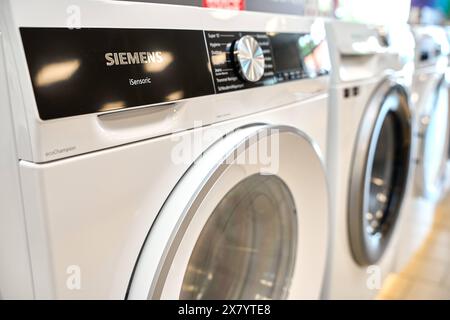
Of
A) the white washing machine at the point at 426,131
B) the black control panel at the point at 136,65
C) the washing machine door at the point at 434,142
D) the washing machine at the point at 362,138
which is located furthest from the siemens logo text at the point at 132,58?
the washing machine door at the point at 434,142

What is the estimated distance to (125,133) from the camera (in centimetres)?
41

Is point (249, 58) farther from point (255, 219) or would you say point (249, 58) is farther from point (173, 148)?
point (255, 219)

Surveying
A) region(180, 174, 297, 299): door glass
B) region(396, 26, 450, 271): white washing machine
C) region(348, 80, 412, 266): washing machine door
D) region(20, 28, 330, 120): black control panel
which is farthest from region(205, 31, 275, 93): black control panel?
region(396, 26, 450, 271): white washing machine

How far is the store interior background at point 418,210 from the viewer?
2.62 feet

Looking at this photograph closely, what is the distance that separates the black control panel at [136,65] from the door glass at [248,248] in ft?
0.77

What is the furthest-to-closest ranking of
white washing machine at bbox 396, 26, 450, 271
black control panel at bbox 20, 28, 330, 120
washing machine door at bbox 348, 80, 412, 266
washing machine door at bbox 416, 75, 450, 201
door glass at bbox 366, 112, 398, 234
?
washing machine door at bbox 416, 75, 450, 201
white washing machine at bbox 396, 26, 450, 271
door glass at bbox 366, 112, 398, 234
washing machine door at bbox 348, 80, 412, 266
black control panel at bbox 20, 28, 330, 120

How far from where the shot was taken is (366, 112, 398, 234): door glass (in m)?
1.11

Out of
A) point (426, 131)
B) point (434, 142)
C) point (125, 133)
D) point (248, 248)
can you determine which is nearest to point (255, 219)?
point (248, 248)

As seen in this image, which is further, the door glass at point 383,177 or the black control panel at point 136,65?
the door glass at point 383,177

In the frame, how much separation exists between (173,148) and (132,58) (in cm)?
11

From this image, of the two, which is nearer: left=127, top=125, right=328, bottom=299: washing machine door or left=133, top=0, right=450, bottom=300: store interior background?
left=127, top=125, right=328, bottom=299: washing machine door

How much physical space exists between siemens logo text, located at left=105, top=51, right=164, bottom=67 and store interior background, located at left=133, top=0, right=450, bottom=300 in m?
0.20

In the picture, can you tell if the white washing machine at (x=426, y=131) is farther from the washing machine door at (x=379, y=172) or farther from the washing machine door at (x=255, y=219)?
A: the washing machine door at (x=255, y=219)

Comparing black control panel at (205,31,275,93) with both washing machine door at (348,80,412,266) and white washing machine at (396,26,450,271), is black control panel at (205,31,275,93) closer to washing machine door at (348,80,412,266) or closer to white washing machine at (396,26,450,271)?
washing machine door at (348,80,412,266)
